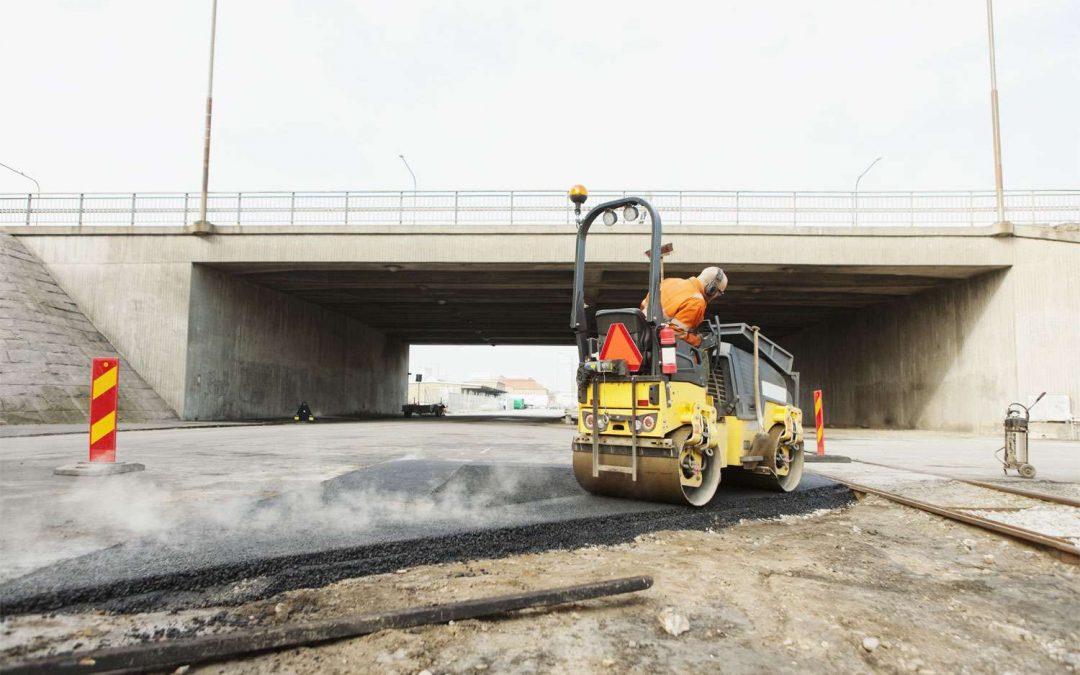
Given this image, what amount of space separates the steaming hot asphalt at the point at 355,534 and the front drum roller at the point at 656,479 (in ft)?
0.33

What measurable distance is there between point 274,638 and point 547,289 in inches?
942

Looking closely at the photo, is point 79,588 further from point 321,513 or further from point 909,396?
point 909,396

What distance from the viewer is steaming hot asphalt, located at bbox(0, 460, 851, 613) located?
3160mm

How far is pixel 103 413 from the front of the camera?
7.41 m

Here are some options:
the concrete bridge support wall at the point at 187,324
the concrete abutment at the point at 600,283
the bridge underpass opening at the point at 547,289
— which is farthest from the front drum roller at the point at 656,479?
the concrete bridge support wall at the point at 187,324

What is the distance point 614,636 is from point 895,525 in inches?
150

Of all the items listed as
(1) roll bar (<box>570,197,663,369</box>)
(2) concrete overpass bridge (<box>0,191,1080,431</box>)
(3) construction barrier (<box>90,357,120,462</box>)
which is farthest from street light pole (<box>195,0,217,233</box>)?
(1) roll bar (<box>570,197,663,369</box>)

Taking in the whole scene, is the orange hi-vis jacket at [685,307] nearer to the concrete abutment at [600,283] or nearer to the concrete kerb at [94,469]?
the concrete kerb at [94,469]

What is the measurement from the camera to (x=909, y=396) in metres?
24.6

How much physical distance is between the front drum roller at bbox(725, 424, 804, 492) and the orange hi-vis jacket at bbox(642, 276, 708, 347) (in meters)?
1.52

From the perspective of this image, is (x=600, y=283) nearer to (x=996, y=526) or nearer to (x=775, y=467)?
(x=775, y=467)

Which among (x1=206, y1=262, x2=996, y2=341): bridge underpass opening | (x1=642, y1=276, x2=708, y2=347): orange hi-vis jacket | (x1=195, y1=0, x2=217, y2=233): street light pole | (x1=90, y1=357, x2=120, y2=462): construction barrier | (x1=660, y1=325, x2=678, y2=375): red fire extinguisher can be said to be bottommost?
(x1=90, y1=357, x2=120, y2=462): construction barrier

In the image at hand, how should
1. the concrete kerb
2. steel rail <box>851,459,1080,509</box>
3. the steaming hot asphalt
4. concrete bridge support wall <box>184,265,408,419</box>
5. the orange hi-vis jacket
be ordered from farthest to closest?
concrete bridge support wall <box>184,265,408,419</box> < the concrete kerb < steel rail <box>851,459,1080,509</box> < the orange hi-vis jacket < the steaming hot asphalt

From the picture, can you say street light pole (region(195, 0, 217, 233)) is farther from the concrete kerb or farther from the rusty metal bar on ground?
the rusty metal bar on ground
